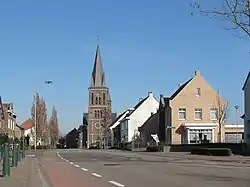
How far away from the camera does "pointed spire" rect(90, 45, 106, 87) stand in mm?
157875

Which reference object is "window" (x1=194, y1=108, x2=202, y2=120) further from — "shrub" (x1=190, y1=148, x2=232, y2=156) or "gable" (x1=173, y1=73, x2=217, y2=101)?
"shrub" (x1=190, y1=148, x2=232, y2=156)

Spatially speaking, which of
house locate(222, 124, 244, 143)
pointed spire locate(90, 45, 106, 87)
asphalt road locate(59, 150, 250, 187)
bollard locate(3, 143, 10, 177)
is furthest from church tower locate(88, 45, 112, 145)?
bollard locate(3, 143, 10, 177)

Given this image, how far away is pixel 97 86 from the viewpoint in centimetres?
16138

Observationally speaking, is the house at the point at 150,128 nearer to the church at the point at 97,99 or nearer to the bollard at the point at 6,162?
the church at the point at 97,99

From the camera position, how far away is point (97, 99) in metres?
164

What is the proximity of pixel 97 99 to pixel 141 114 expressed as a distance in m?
48.7

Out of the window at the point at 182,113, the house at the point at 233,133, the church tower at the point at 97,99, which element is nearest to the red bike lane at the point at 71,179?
the window at the point at 182,113

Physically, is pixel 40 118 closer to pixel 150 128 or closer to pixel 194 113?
pixel 150 128

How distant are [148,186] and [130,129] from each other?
Answer: 9931cm

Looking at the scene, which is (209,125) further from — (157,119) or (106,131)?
(106,131)

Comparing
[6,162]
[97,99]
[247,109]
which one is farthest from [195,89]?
[97,99]

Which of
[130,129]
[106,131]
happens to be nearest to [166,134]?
[130,129]

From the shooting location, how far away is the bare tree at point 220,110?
256ft

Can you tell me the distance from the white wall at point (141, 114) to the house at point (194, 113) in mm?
26849
